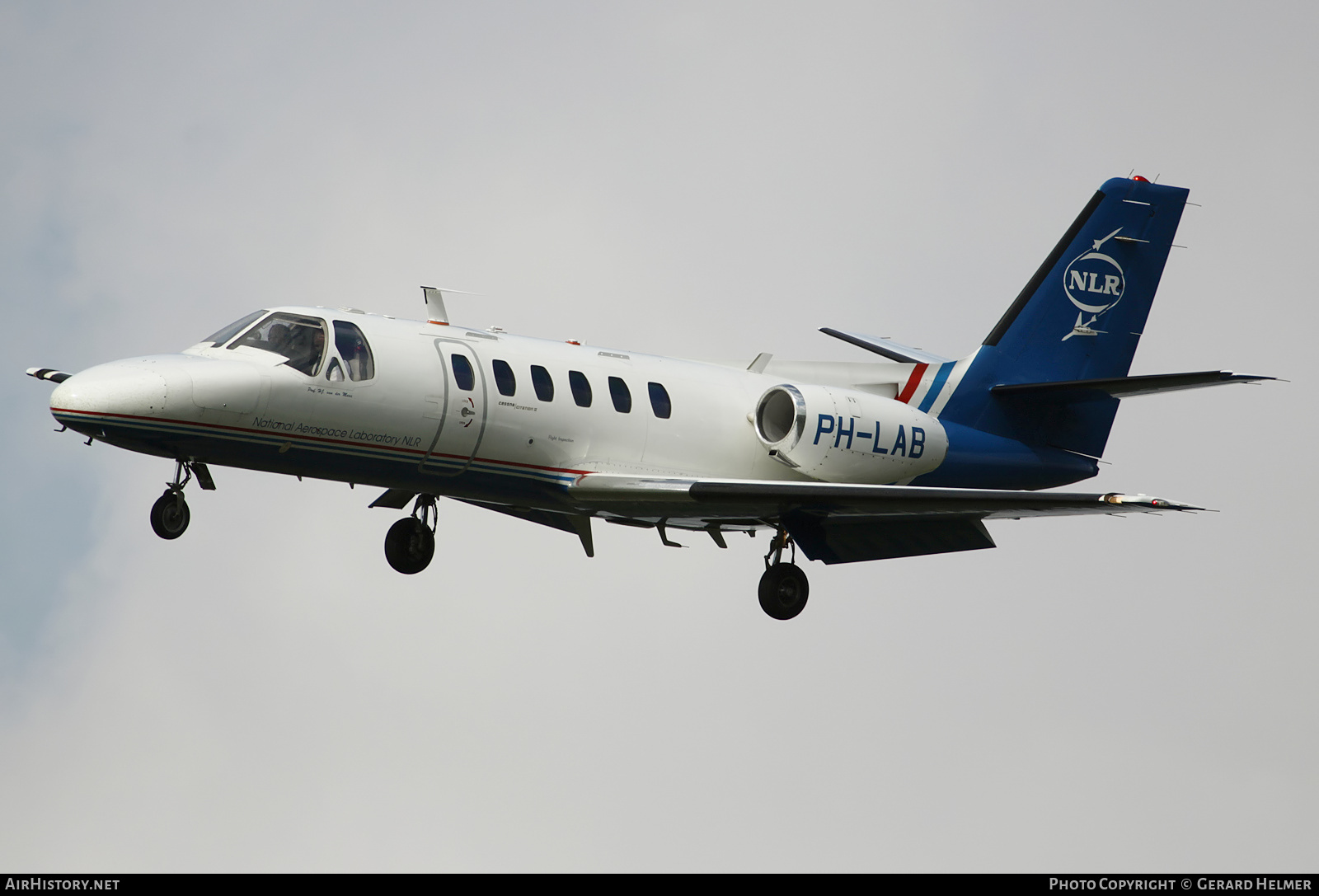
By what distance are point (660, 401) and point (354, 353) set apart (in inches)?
166

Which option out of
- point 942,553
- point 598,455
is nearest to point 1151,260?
point 942,553

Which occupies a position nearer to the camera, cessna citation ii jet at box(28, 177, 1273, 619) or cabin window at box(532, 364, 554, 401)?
cessna citation ii jet at box(28, 177, 1273, 619)

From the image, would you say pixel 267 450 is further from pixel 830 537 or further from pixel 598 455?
pixel 830 537

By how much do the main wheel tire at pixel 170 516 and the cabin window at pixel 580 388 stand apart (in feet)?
15.9

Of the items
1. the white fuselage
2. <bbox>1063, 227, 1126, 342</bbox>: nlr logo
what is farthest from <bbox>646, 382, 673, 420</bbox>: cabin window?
<bbox>1063, 227, 1126, 342</bbox>: nlr logo

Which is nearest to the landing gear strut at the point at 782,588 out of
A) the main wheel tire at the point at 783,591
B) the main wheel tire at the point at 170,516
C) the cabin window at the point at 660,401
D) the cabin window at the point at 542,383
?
the main wheel tire at the point at 783,591

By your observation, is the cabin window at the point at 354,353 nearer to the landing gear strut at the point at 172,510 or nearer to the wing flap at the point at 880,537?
the landing gear strut at the point at 172,510

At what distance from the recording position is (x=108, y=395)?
55.0 feet

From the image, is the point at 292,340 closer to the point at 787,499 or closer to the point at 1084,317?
the point at 787,499

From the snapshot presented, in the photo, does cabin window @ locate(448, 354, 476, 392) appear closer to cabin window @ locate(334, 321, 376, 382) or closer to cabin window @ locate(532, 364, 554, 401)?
cabin window @ locate(532, 364, 554, 401)

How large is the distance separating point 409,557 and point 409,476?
101 inches

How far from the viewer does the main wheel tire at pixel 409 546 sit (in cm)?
2097

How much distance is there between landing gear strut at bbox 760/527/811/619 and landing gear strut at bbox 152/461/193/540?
24.4 ft

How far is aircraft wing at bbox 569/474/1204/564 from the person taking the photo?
18750 mm
